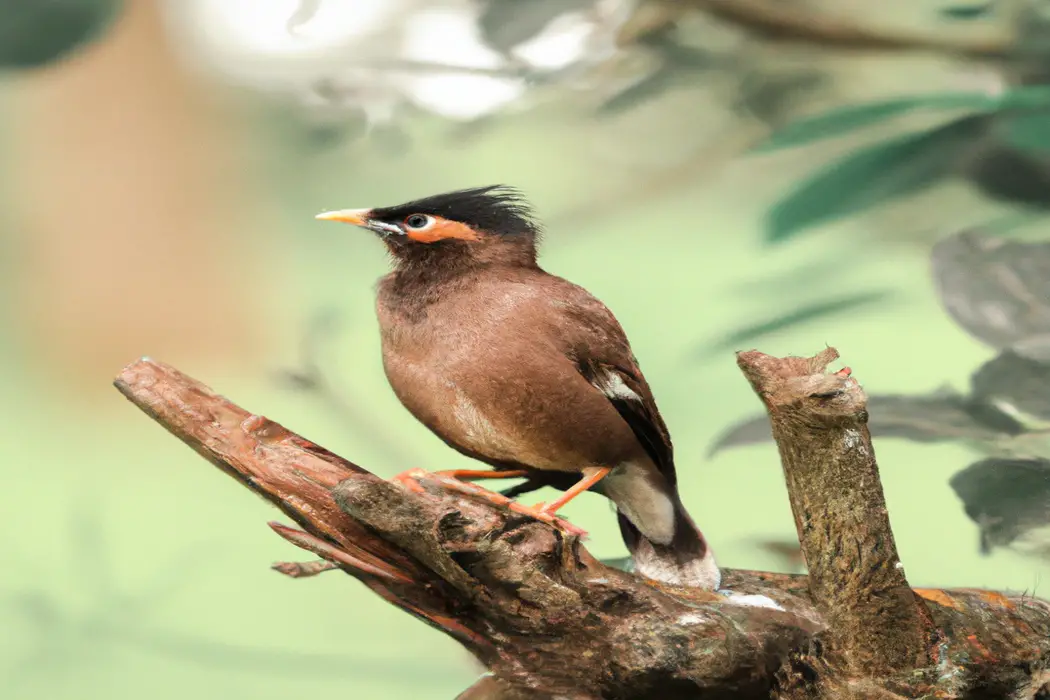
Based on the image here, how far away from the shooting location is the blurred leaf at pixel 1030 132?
8.59 feet

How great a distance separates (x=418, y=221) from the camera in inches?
68.9

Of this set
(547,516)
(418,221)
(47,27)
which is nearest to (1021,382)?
(547,516)

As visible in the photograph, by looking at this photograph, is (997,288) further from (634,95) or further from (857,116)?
(634,95)

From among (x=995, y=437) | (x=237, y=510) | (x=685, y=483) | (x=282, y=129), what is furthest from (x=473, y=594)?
(x=282, y=129)

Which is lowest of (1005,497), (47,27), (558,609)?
(558,609)

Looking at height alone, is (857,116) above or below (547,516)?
above

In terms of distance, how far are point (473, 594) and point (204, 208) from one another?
5.88 ft

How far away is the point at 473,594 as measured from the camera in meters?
1.47

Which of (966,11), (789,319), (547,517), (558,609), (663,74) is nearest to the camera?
(558,609)

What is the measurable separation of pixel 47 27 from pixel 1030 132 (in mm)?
2818

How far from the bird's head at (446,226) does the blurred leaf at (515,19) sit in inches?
46.6

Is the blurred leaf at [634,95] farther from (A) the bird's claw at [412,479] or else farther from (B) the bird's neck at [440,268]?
(A) the bird's claw at [412,479]

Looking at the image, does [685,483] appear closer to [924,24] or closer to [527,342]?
[527,342]

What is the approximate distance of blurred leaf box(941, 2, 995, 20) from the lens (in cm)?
272
